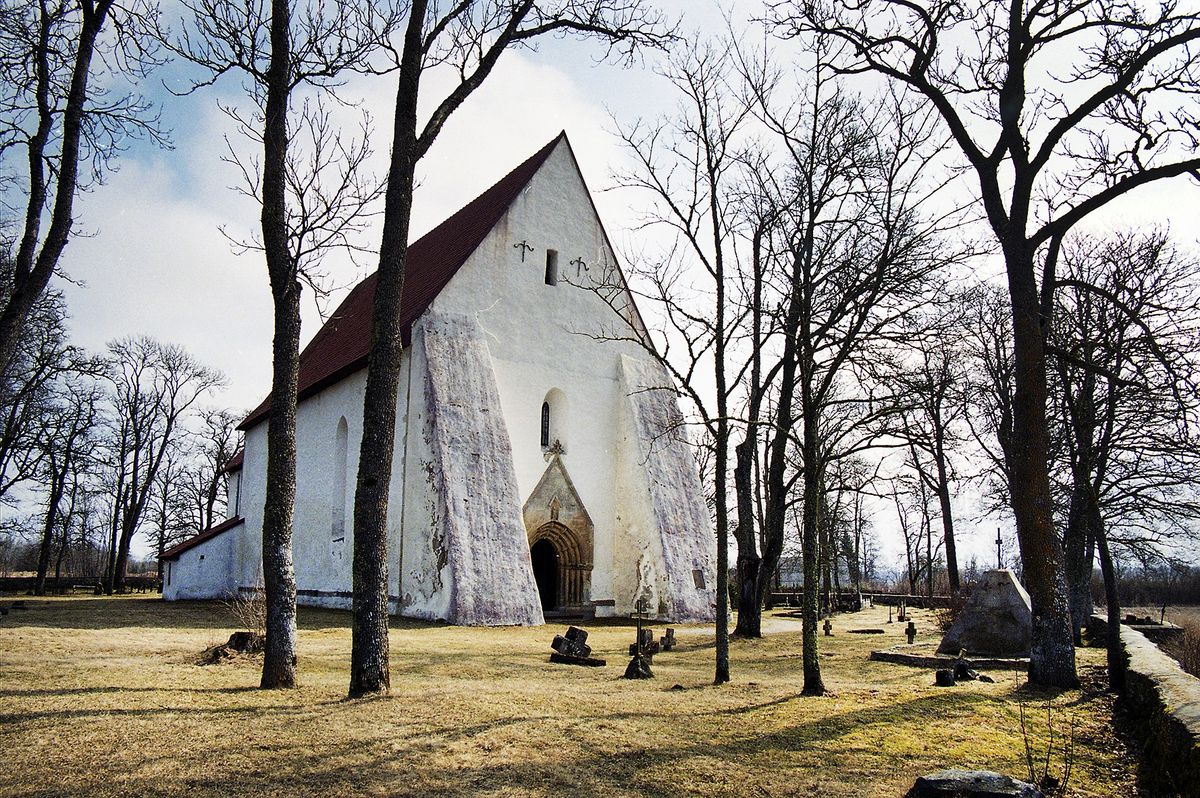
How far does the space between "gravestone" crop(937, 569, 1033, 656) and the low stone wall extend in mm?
3689

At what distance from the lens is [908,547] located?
43.0m

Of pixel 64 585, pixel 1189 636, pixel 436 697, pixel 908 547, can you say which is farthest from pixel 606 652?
pixel 64 585

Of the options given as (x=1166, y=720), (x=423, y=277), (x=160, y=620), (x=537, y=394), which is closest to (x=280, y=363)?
(x=1166, y=720)

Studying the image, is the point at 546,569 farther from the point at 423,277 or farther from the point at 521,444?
the point at 423,277

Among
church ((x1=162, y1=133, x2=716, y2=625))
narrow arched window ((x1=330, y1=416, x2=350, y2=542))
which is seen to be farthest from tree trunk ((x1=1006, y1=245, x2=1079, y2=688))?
narrow arched window ((x1=330, y1=416, x2=350, y2=542))

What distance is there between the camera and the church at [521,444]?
Result: 17891mm

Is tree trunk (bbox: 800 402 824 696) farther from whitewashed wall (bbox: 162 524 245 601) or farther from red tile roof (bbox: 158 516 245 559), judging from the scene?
red tile roof (bbox: 158 516 245 559)

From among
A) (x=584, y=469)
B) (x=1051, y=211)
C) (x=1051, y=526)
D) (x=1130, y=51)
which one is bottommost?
(x=1051, y=526)

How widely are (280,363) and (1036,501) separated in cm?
918

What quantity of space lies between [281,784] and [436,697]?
2.87 metres

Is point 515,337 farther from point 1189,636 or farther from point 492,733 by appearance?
point 1189,636

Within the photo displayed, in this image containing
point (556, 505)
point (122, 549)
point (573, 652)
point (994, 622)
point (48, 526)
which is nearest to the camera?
point (573, 652)

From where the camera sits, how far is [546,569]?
72.7 feet

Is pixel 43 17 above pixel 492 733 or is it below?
above
